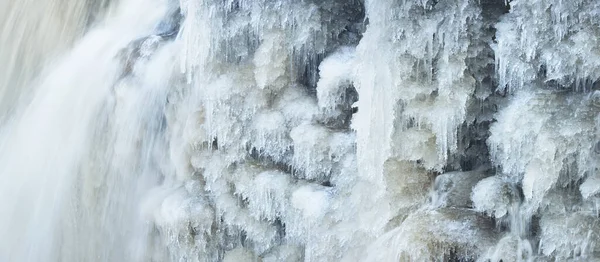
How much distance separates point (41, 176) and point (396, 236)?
3.22 m

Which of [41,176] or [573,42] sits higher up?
[573,42]

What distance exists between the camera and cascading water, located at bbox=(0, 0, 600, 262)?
10.2ft

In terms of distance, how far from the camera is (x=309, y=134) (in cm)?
402

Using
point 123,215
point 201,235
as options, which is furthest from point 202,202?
point 123,215

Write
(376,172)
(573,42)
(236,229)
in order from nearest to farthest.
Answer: (573,42) < (376,172) < (236,229)

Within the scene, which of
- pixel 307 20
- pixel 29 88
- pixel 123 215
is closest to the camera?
pixel 307 20

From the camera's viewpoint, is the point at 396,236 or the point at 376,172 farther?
the point at 376,172

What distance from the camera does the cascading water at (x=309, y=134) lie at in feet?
10.2

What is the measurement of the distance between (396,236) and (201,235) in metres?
1.63

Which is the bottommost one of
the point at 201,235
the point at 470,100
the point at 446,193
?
the point at 201,235

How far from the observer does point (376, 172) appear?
354 centimetres

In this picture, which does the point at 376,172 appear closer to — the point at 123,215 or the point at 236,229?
the point at 236,229

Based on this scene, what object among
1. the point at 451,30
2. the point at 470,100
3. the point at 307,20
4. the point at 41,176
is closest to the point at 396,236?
the point at 470,100

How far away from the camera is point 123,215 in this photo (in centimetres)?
524
